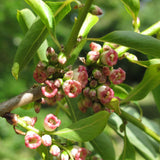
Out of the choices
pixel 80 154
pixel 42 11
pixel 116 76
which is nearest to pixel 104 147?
pixel 80 154

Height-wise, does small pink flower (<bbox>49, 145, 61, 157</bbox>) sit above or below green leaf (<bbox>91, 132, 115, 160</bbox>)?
above

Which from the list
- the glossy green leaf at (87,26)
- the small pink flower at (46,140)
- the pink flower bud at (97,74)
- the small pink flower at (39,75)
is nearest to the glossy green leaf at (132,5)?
the glossy green leaf at (87,26)

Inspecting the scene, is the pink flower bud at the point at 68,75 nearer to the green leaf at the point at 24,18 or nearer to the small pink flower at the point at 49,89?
the small pink flower at the point at 49,89

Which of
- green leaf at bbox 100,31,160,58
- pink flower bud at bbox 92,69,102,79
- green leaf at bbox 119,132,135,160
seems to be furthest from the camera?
green leaf at bbox 119,132,135,160

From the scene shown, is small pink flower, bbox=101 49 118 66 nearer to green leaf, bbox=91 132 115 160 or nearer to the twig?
the twig

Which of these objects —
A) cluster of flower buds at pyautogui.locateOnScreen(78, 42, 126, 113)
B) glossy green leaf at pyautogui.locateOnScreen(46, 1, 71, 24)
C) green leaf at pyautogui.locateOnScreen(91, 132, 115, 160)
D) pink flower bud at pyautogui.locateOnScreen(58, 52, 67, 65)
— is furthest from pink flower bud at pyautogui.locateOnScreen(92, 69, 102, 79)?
green leaf at pyautogui.locateOnScreen(91, 132, 115, 160)

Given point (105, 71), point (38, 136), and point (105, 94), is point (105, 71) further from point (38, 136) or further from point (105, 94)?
point (38, 136)
